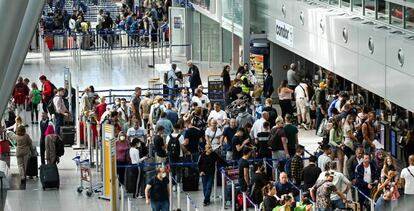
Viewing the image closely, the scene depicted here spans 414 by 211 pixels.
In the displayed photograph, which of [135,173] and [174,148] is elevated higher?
[174,148]

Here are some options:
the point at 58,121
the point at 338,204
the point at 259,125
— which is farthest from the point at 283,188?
the point at 58,121

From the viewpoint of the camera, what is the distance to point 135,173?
20.2 metres

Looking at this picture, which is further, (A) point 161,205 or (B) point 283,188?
(A) point 161,205

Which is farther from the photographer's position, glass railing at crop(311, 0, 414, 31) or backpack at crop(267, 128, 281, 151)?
glass railing at crop(311, 0, 414, 31)

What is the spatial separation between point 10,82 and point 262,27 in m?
29.7

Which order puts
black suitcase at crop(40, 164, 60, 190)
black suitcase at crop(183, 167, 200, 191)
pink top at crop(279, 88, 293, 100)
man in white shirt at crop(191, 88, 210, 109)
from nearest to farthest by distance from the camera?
black suitcase at crop(183, 167, 200, 191) < black suitcase at crop(40, 164, 60, 190) < man in white shirt at crop(191, 88, 210, 109) < pink top at crop(279, 88, 293, 100)

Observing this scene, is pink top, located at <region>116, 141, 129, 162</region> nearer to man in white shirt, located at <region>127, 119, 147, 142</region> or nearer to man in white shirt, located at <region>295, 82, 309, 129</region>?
man in white shirt, located at <region>127, 119, 147, 142</region>

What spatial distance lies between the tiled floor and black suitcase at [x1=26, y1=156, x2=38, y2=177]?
143mm

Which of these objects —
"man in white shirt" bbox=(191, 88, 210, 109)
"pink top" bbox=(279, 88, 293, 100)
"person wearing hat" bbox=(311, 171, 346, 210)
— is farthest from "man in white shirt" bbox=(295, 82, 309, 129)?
"person wearing hat" bbox=(311, 171, 346, 210)

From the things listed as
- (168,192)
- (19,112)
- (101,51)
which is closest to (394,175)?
(168,192)

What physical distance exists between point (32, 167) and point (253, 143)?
448cm

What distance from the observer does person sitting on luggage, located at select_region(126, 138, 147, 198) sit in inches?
785

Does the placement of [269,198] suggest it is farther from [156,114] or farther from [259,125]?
[156,114]

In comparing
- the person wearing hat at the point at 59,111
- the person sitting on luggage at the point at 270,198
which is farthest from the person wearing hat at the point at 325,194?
the person wearing hat at the point at 59,111
